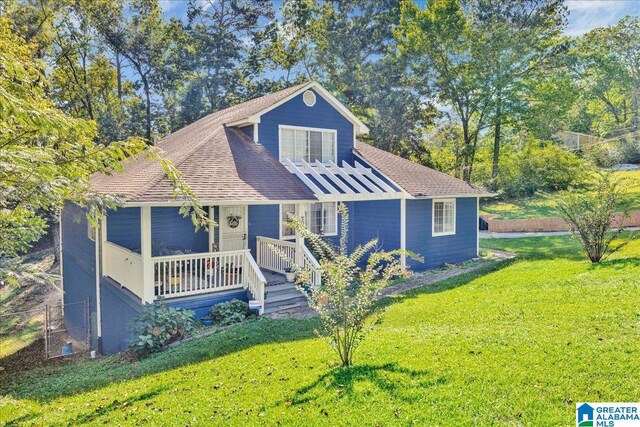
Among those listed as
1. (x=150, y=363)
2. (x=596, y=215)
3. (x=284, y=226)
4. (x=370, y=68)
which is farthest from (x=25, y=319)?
(x=370, y=68)

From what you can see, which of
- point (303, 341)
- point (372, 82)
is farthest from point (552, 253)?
point (372, 82)

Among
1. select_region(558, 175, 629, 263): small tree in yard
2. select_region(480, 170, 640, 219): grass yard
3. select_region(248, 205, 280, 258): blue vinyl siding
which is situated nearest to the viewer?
select_region(558, 175, 629, 263): small tree in yard

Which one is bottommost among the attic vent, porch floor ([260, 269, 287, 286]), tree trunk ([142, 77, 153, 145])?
porch floor ([260, 269, 287, 286])

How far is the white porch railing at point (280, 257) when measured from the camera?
11766mm

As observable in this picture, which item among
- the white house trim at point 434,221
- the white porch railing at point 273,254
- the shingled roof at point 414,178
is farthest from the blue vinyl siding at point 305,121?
the white house trim at point 434,221

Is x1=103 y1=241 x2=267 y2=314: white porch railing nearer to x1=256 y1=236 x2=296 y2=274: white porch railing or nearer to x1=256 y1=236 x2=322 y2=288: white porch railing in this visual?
x1=256 y1=236 x2=322 y2=288: white porch railing

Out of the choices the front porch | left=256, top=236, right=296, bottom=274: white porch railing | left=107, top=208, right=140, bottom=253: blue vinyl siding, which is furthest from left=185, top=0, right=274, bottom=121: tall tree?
left=256, top=236, right=296, bottom=274: white porch railing

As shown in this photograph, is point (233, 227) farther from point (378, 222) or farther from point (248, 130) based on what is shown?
point (378, 222)

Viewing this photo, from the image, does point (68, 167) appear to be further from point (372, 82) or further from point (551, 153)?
point (551, 153)

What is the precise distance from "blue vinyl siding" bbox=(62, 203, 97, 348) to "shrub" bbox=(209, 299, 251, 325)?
16.2 ft

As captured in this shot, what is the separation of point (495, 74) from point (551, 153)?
706 cm

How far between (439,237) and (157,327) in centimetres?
1089

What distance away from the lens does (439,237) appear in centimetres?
1596

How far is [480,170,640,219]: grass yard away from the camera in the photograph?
25016 mm
